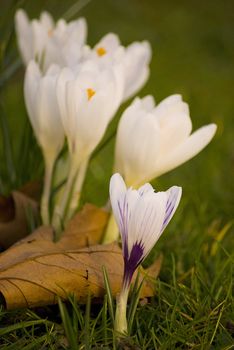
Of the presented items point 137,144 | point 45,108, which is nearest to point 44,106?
point 45,108

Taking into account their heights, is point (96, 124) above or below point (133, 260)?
above

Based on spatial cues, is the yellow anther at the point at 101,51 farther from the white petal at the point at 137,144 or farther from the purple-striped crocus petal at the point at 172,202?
the purple-striped crocus petal at the point at 172,202

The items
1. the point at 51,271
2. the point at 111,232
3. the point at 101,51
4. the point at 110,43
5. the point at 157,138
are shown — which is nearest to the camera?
the point at 51,271

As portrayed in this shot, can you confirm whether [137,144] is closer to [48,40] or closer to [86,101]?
[86,101]

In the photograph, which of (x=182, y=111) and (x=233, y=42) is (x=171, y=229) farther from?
(x=233, y=42)

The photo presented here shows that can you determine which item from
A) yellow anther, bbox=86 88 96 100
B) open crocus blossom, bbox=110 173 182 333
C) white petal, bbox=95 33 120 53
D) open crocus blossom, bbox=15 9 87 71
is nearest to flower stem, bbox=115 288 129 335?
open crocus blossom, bbox=110 173 182 333

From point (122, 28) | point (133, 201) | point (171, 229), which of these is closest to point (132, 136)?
point (133, 201)
